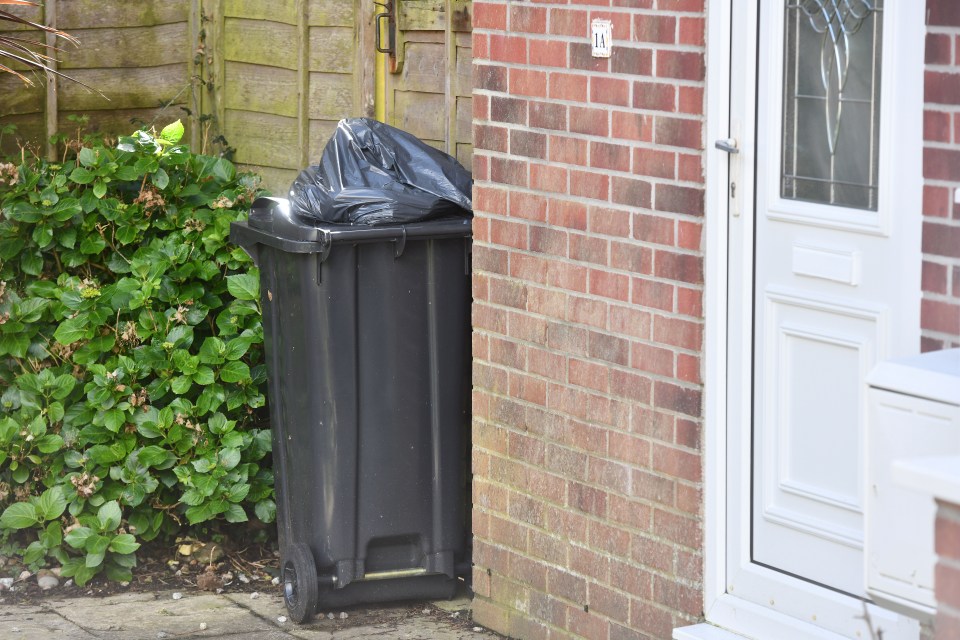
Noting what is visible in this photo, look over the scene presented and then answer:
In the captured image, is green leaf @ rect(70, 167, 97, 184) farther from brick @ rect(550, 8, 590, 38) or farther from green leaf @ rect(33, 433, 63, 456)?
brick @ rect(550, 8, 590, 38)

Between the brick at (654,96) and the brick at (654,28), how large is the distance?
119mm

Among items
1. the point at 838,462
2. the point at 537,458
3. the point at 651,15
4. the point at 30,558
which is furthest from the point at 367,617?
the point at 651,15

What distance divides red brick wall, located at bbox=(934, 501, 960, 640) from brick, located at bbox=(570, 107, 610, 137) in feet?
6.31

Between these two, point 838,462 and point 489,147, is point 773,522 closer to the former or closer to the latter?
point 838,462

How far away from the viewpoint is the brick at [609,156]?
405 cm

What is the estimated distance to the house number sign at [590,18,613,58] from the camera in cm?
405

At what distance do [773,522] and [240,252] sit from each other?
8.36 ft

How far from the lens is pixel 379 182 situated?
482 centimetres

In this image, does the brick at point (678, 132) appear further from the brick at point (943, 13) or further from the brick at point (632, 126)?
the brick at point (943, 13)

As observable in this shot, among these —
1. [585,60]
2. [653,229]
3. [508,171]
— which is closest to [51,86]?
[508,171]

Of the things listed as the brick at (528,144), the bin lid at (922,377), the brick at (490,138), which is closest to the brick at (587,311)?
the brick at (528,144)

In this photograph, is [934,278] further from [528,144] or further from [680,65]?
[528,144]

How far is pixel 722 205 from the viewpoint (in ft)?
12.4

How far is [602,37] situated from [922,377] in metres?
1.64
